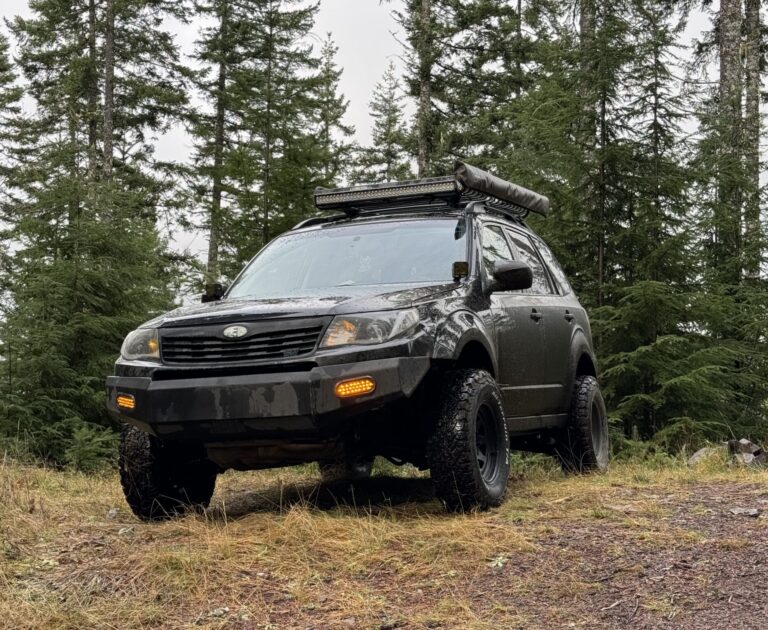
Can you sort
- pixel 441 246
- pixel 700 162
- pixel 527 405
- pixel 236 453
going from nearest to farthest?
pixel 236 453 < pixel 441 246 < pixel 527 405 < pixel 700 162

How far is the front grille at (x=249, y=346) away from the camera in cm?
457

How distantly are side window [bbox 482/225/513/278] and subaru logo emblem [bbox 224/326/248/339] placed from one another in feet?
6.54

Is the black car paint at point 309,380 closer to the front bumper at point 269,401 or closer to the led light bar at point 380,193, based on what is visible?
the front bumper at point 269,401

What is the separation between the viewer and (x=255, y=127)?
1664cm

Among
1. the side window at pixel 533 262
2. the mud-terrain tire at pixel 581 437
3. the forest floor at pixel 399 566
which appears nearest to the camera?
the forest floor at pixel 399 566

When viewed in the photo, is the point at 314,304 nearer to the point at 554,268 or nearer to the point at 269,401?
the point at 269,401

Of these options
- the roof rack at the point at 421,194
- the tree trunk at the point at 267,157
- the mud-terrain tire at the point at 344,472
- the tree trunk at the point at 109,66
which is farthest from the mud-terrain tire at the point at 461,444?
the tree trunk at the point at 109,66

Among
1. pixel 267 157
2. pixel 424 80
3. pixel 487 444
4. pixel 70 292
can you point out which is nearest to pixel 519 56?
pixel 424 80

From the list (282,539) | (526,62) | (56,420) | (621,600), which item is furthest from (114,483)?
(526,62)

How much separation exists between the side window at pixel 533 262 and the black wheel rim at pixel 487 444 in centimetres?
172

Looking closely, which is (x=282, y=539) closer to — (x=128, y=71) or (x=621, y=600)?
(x=621, y=600)

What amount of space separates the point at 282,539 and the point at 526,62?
74.1 feet

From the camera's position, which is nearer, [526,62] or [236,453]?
[236,453]

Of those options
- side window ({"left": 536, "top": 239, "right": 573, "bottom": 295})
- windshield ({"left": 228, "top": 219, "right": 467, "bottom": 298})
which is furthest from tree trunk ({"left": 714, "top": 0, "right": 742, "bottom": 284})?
windshield ({"left": 228, "top": 219, "right": 467, "bottom": 298})
